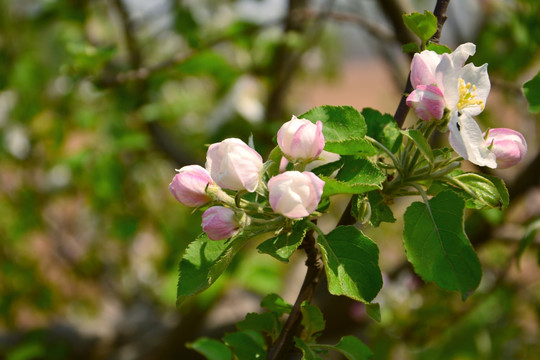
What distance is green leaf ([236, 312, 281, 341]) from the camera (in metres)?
0.58

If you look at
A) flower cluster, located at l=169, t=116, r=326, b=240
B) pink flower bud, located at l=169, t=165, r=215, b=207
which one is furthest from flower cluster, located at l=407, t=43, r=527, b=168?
pink flower bud, located at l=169, t=165, r=215, b=207

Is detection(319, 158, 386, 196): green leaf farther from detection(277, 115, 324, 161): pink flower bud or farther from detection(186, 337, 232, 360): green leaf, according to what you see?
detection(186, 337, 232, 360): green leaf

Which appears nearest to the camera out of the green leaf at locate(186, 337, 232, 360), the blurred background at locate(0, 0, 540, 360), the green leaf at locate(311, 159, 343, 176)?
the green leaf at locate(311, 159, 343, 176)

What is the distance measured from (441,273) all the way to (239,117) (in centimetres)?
139

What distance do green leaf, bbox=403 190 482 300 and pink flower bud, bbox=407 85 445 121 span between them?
0.25 ft

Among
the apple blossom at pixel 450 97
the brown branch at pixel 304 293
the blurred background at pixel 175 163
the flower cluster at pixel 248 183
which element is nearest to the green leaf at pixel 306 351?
the brown branch at pixel 304 293

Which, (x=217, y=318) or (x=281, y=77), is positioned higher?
(x=281, y=77)

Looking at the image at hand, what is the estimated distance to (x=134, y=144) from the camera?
5.21 ft

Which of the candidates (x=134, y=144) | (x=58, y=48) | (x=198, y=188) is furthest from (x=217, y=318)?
(x=198, y=188)

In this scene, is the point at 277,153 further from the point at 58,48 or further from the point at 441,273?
the point at 58,48

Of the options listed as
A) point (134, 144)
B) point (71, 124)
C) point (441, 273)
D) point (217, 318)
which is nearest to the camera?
point (441, 273)

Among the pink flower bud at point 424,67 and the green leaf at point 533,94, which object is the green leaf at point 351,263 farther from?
the green leaf at point 533,94

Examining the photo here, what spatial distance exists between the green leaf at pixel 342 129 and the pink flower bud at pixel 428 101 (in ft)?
0.18

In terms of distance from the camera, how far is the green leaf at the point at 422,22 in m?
0.49
